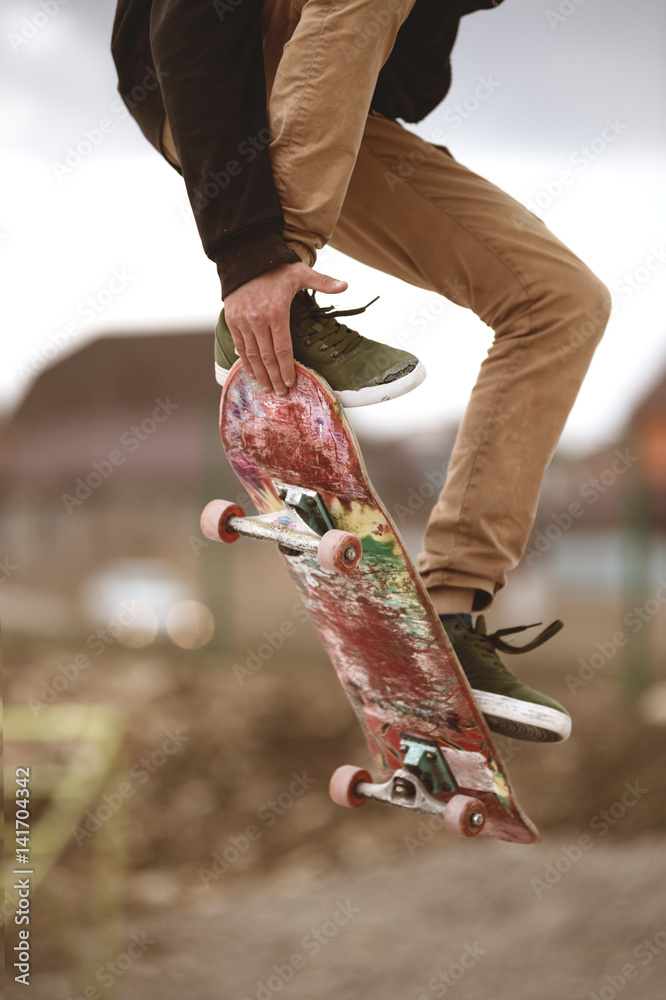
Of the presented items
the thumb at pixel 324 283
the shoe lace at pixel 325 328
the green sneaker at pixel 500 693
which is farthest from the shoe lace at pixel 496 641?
the thumb at pixel 324 283

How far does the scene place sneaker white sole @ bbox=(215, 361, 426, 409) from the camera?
5.49 ft

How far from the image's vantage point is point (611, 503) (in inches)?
304

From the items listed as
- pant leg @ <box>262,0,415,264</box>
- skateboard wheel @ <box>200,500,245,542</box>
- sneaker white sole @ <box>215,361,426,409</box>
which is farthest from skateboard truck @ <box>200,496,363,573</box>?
pant leg @ <box>262,0,415,264</box>

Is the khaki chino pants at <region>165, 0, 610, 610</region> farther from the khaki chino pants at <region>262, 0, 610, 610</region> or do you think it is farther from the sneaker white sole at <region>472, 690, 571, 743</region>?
the sneaker white sole at <region>472, 690, 571, 743</region>

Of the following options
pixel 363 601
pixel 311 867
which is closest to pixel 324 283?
pixel 363 601

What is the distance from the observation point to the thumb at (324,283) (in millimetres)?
1626

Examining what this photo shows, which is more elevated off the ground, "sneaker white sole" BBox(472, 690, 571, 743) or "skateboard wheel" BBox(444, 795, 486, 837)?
"sneaker white sole" BBox(472, 690, 571, 743)

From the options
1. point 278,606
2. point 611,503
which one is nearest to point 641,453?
→ point 611,503

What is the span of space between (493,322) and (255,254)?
27.0 inches

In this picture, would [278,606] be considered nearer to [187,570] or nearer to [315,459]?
[187,570]

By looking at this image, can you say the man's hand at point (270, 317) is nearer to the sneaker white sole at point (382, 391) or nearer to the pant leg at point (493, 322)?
the sneaker white sole at point (382, 391)

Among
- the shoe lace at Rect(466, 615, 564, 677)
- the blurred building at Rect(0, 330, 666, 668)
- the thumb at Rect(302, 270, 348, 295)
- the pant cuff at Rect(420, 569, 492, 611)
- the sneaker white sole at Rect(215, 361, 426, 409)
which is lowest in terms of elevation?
the blurred building at Rect(0, 330, 666, 668)

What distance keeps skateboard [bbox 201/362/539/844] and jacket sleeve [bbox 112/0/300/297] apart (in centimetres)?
26

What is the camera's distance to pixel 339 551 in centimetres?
170
